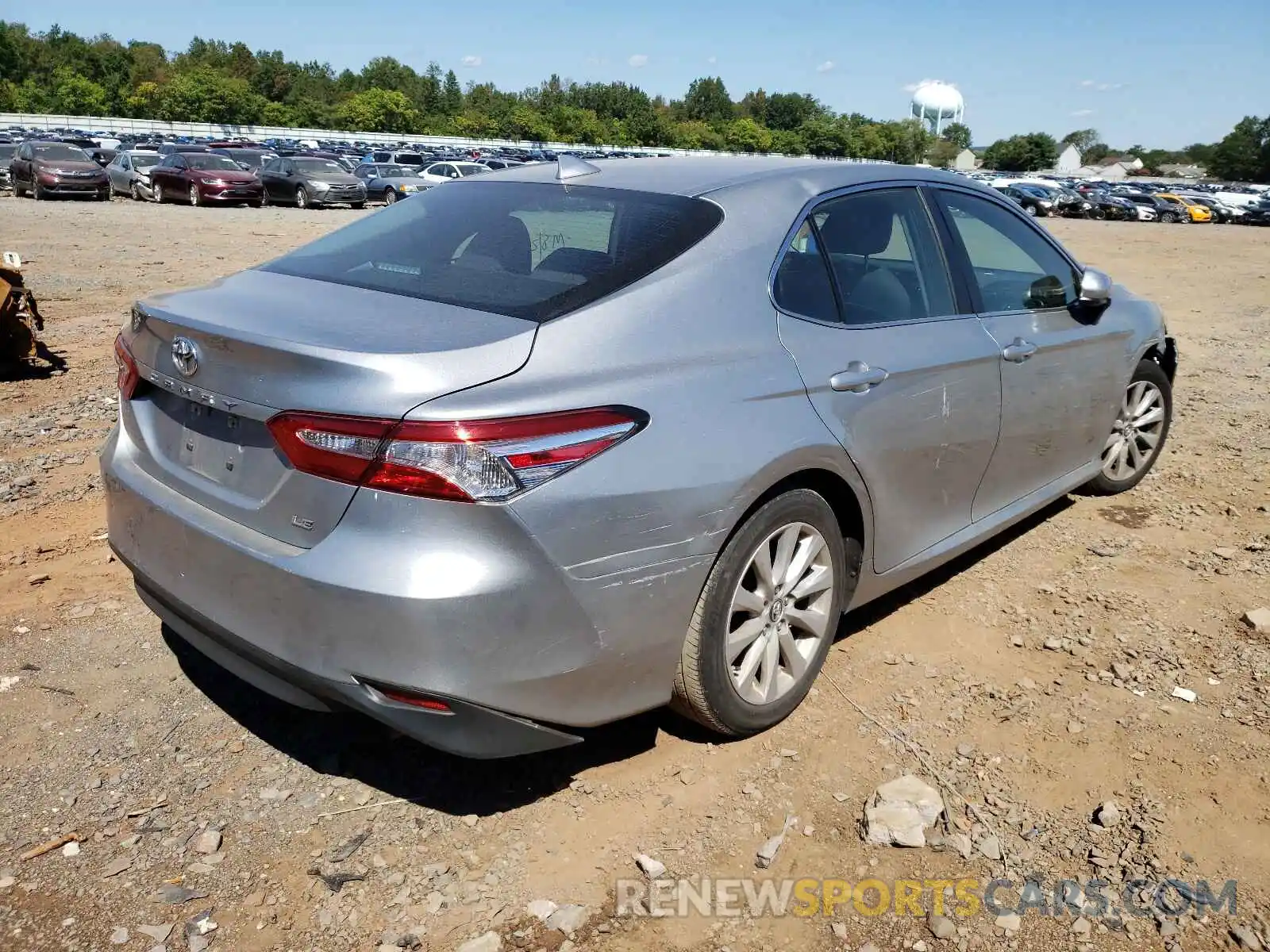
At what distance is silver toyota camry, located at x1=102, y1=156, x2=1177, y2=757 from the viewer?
7.71 feet

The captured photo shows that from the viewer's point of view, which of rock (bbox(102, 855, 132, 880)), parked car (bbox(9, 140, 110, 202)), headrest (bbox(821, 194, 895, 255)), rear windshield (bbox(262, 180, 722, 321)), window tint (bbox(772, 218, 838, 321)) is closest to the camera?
rock (bbox(102, 855, 132, 880))

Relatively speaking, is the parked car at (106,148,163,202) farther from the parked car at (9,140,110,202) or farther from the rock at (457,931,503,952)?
the rock at (457,931,503,952)

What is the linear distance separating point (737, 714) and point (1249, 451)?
4975mm

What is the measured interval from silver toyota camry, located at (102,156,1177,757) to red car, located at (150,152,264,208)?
2743 centimetres

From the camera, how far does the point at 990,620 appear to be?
410cm

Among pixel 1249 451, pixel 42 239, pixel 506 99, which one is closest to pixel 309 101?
pixel 506 99

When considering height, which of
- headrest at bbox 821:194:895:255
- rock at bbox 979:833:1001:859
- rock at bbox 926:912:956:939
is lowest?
rock at bbox 926:912:956:939

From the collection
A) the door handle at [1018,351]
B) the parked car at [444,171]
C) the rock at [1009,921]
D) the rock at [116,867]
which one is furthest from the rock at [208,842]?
the parked car at [444,171]

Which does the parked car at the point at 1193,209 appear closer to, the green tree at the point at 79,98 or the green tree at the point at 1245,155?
the green tree at the point at 1245,155

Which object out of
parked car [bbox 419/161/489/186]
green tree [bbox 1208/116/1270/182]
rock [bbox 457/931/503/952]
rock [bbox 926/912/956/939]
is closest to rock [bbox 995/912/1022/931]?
rock [bbox 926/912/956/939]

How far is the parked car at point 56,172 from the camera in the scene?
2814 centimetres

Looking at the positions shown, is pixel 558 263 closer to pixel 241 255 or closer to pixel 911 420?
pixel 911 420

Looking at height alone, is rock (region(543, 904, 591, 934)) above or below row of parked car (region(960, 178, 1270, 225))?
below

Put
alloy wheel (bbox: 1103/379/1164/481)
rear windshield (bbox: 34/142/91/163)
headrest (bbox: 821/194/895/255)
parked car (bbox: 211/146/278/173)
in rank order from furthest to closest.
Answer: parked car (bbox: 211/146/278/173)
rear windshield (bbox: 34/142/91/163)
alloy wheel (bbox: 1103/379/1164/481)
headrest (bbox: 821/194/895/255)
